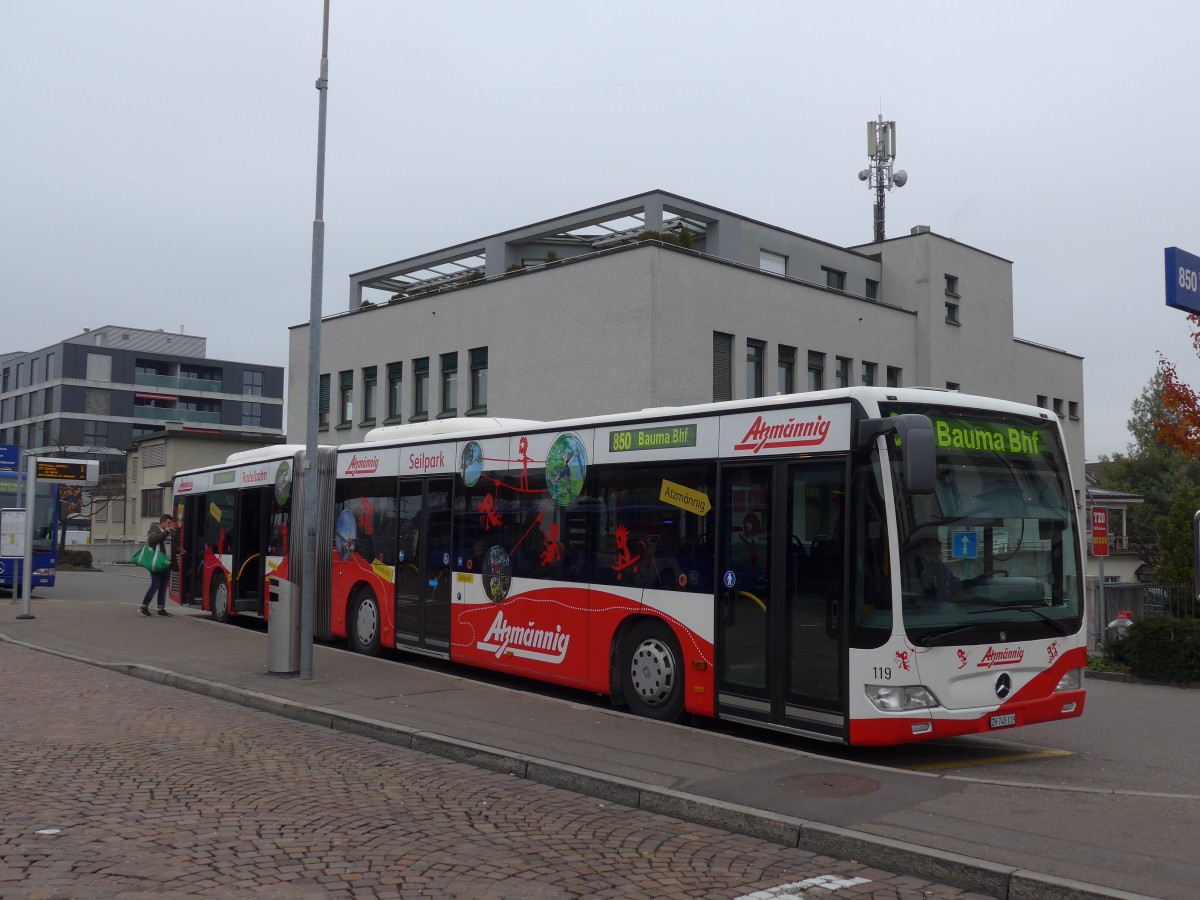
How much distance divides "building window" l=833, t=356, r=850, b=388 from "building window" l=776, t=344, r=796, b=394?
6.54 feet

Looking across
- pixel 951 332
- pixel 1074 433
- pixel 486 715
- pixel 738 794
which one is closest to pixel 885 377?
pixel 951 332

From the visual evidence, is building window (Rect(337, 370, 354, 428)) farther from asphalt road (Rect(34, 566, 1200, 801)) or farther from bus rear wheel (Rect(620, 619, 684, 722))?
bus rear wheel (Rect(620, 619, 684, 722))

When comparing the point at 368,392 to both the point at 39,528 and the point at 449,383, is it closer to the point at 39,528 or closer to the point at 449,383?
the point at 449,383

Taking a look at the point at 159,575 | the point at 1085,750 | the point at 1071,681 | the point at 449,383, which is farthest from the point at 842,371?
the point at 1071,681

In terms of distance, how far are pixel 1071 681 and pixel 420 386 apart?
94.2ft

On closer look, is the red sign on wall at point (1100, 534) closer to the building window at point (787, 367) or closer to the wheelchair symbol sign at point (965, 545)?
the wheelchair symbol sign at point (965, 545)

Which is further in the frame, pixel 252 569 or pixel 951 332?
pixel 951 332

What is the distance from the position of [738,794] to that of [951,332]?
1250 inches

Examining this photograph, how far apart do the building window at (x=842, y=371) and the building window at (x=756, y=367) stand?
3261 millimetres

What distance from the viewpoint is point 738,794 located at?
7.67 m

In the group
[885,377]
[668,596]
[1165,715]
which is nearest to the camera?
[668,596]

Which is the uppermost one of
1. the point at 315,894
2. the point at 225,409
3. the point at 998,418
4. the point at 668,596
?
the point at 225,409

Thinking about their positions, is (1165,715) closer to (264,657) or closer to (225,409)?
(264,657)

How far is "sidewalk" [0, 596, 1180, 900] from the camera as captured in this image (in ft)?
20.1
